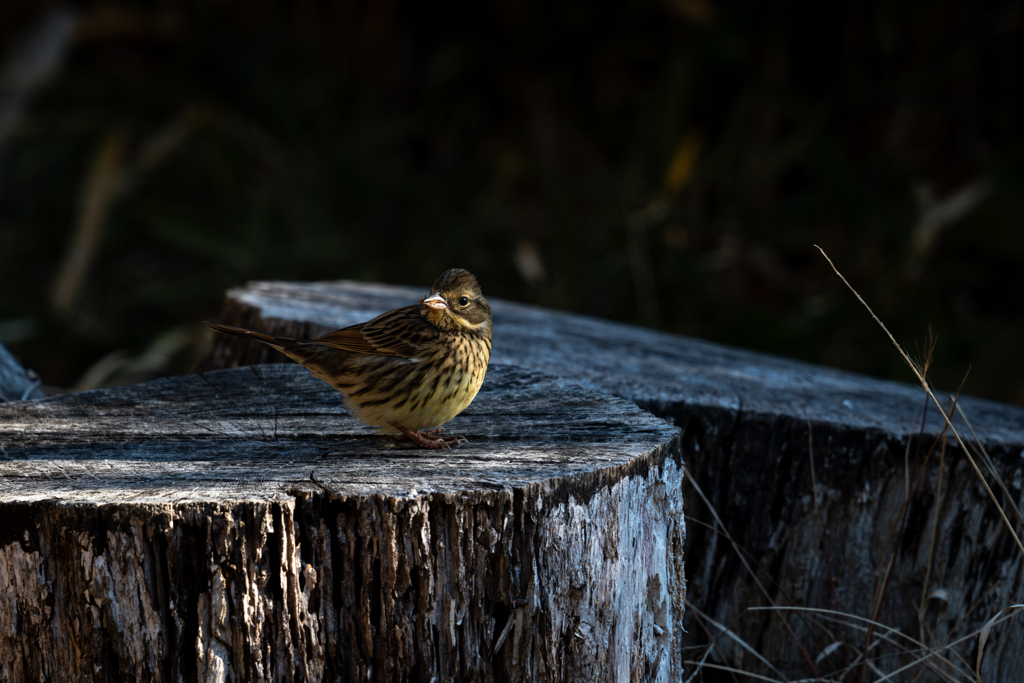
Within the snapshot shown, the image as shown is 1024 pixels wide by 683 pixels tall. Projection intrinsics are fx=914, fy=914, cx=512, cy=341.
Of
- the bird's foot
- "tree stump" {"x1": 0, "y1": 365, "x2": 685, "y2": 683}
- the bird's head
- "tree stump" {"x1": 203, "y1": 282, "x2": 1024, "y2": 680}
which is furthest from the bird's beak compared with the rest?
"tree stump" {"x1": 203, "y1": 282, "x2": 1024, "y2": 680}

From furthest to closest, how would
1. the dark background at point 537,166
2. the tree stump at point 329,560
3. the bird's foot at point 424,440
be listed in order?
the dark background at point 537,166 → the bird's foot at point 424,440 → the tree stump at point 329,560

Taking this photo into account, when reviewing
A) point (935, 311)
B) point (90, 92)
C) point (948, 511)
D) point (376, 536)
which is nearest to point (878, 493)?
point (948, 511)

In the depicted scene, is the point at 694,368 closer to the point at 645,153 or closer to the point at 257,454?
the point at 257,454

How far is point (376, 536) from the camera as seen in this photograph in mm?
1655

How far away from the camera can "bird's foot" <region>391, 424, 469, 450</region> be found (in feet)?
6.81

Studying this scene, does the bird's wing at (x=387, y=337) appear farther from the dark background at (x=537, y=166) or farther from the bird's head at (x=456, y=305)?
the dark background at (x=537, y=166)

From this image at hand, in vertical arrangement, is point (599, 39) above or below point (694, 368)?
above

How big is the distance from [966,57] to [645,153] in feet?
7.72

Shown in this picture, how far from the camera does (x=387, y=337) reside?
2254 millimetres

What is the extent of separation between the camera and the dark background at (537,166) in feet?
19.1

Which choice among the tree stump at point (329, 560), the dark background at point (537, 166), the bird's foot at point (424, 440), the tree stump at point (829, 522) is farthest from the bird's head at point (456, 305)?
the dark background at point (537, 166)

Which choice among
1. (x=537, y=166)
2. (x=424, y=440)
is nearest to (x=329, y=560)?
(x=424, y=440)

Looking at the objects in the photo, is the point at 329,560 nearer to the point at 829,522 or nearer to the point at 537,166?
the point at 829,522

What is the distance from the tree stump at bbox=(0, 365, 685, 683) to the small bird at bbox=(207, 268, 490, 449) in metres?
0.16
